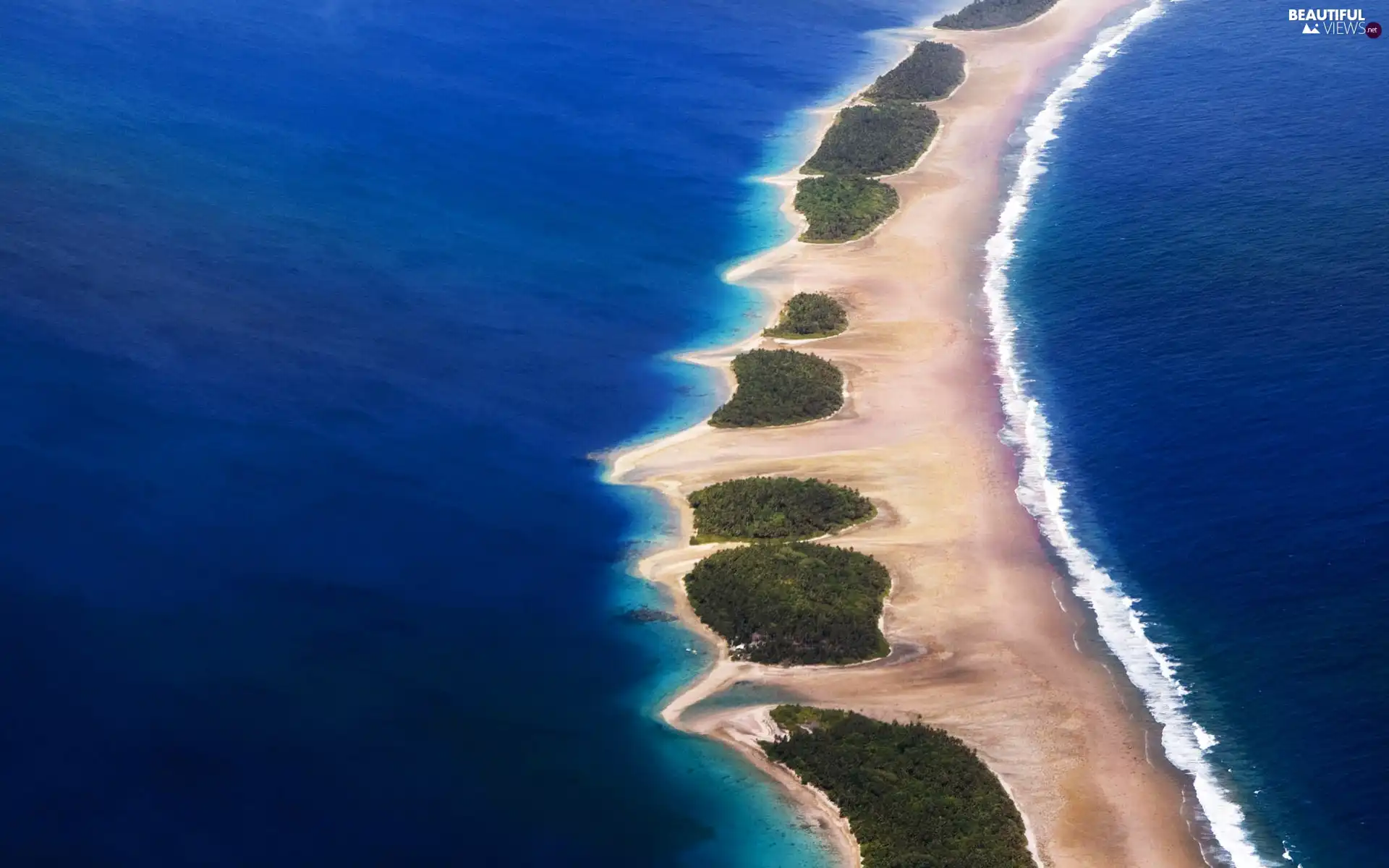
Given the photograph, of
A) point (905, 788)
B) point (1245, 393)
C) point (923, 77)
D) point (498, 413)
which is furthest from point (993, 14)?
point (905, 788)

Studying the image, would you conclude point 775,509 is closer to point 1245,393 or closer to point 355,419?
point 355,419

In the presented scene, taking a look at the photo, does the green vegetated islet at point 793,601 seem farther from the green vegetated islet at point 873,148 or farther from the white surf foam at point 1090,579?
the green vegetated islet at point 873,148

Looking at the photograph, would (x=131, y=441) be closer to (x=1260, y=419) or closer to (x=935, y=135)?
(x=1260, y=419)

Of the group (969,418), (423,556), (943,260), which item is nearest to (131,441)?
(423,556)

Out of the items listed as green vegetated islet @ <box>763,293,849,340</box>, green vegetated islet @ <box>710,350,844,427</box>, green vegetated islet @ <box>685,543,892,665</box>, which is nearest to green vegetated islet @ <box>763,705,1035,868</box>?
green vegetated islet @ <box>685,543,892,665</box>

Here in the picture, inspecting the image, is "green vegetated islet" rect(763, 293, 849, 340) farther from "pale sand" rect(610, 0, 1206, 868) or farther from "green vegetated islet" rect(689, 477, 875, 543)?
"green vegetated islet" rect(689, 477, 875, 543)

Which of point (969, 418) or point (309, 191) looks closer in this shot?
point (969, 418)
